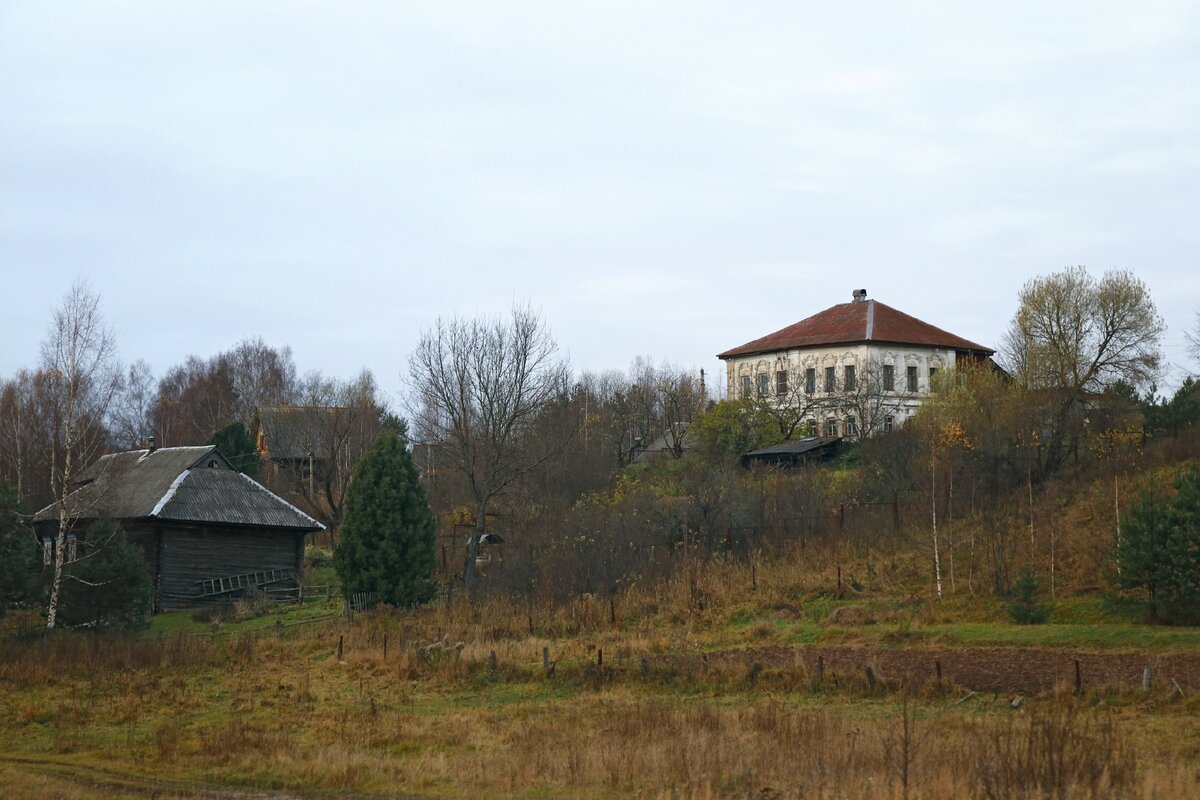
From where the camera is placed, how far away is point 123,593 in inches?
1197

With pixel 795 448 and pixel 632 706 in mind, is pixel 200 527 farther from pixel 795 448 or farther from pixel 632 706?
pixel 632 706

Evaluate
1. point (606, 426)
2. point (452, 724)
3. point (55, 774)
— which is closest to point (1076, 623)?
point (452, 724)

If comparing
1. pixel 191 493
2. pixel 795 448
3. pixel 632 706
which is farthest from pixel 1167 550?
pixel 191 493

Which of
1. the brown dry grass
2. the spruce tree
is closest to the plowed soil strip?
the brown dry grass

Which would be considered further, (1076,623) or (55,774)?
(1076,623)

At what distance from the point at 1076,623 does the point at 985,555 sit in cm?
494

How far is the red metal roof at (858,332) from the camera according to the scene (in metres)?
60.8

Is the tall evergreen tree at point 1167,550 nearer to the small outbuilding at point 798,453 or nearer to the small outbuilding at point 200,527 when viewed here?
the small outbuilding at point 798,453

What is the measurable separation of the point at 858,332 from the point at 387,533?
33.3 m

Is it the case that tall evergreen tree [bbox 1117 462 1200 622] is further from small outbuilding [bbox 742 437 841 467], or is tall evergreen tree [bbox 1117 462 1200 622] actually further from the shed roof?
the shed roof

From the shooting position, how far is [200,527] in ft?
137

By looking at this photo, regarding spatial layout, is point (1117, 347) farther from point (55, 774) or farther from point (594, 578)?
point (55, 774)

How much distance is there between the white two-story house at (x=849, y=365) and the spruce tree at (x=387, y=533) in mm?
24446

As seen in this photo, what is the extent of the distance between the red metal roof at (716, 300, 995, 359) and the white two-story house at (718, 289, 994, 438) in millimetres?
53
